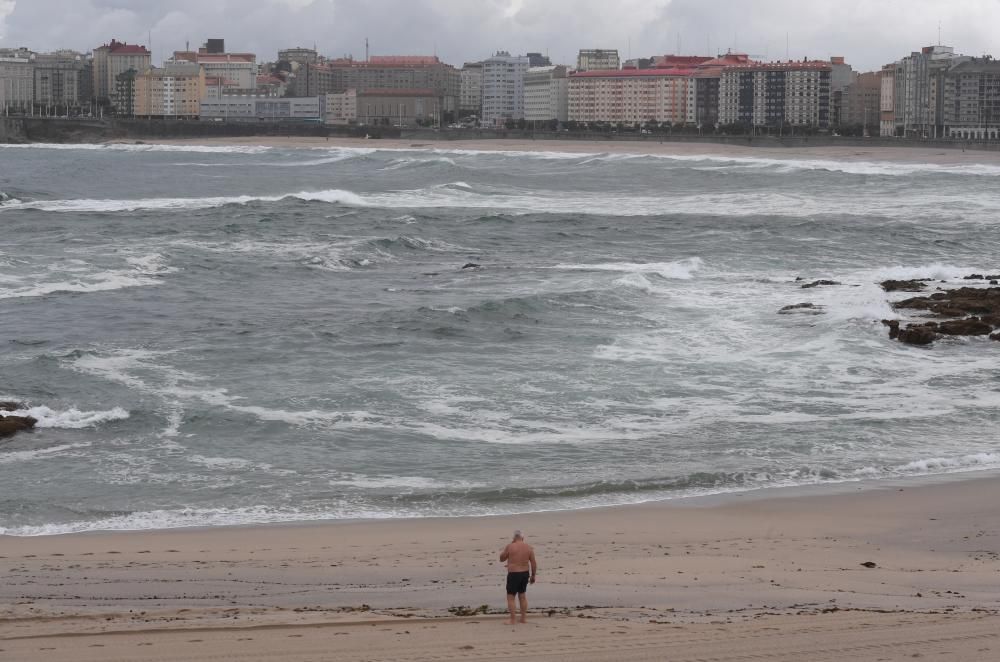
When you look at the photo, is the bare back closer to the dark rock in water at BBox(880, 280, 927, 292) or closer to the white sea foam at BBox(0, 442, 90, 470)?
the white sea foam at BBox(0, 442, 90, 470)

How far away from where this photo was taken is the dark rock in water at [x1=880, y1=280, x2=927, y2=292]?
94.3 feet

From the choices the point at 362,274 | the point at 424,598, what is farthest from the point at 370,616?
the point at 362,274

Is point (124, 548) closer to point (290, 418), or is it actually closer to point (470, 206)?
point (290, 418)

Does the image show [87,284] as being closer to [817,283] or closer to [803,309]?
[803,309]

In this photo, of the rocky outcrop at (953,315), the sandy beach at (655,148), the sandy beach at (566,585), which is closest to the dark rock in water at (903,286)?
the rocky outcrop at (953,315)

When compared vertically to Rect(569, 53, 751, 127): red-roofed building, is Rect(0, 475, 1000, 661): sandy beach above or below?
below

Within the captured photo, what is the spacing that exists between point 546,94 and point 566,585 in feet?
588

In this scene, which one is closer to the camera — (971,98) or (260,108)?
(971,98)

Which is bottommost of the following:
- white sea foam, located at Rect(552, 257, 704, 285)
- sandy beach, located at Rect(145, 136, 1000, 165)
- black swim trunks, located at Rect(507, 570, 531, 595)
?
black swim trunks, located at Rect(507, 570, 531, 595)

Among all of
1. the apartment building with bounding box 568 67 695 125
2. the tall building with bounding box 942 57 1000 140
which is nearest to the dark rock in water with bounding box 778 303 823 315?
the tall building with bounding box 942 57 1000 140

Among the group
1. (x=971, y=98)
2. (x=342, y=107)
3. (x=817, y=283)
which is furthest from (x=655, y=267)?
(x=342, y=107)

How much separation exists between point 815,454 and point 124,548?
7838mm

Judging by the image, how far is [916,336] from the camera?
75.7ft

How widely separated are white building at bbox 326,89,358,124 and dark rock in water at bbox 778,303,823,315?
527ft
